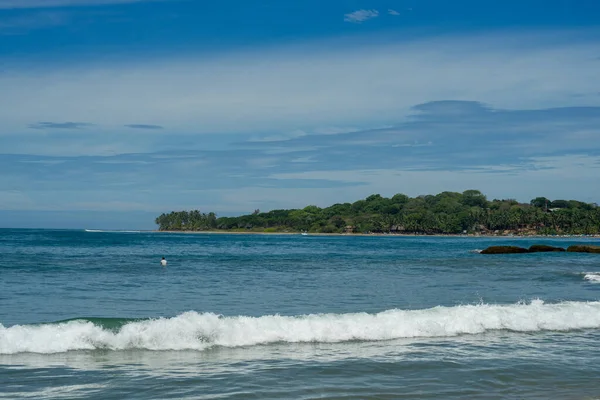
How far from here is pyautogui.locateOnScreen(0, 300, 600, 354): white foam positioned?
14273 millimetres

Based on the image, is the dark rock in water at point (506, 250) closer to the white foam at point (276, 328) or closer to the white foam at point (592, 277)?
the white foam at point (592, 277)

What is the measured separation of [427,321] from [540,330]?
3.32 metres

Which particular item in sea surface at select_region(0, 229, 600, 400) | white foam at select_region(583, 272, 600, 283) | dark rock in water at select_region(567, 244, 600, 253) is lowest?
dark rock in water at select_region(567, 244, 600, 253)

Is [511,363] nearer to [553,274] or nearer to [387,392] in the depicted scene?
[387,392]

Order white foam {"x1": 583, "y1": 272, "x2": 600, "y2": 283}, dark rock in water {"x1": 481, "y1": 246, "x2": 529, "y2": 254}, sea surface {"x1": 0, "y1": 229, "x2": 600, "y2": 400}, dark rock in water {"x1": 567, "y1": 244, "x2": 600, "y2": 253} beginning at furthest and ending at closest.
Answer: dark rock in water {"x1": 481, "y1": 246, "x2": 529, "y2": 254} → dark rock in water {"x1": 567, "y1": 244, "x2": 600, "y2": 253} → white foam {"x1": 583, "y1": 272, "x2": 600, "y2": 283} → sea surface {"x1": 0, "y1": 229, "x2": 600, "y2": 400}

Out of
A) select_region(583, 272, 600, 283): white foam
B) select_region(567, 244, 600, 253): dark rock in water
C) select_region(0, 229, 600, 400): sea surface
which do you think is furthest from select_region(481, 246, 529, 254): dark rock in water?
select_region(0, 229, 600, 400): sea surface

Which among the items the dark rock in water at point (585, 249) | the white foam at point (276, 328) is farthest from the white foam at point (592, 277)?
the dark rock in water at point (585, 249)

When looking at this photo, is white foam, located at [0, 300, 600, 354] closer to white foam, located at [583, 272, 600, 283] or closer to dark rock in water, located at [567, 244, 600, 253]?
white foam, located at [583, 272, 600, 283]

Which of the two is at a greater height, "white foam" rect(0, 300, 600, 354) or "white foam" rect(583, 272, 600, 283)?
"white foam" rect(0, 300, 600, 354)

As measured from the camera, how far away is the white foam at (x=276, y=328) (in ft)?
46.8

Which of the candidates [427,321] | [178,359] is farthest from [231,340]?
[427,321]

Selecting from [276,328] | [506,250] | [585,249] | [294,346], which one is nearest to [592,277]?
[276,328]

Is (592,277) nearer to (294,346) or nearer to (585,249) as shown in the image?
(294,346)

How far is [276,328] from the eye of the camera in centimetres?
1557
